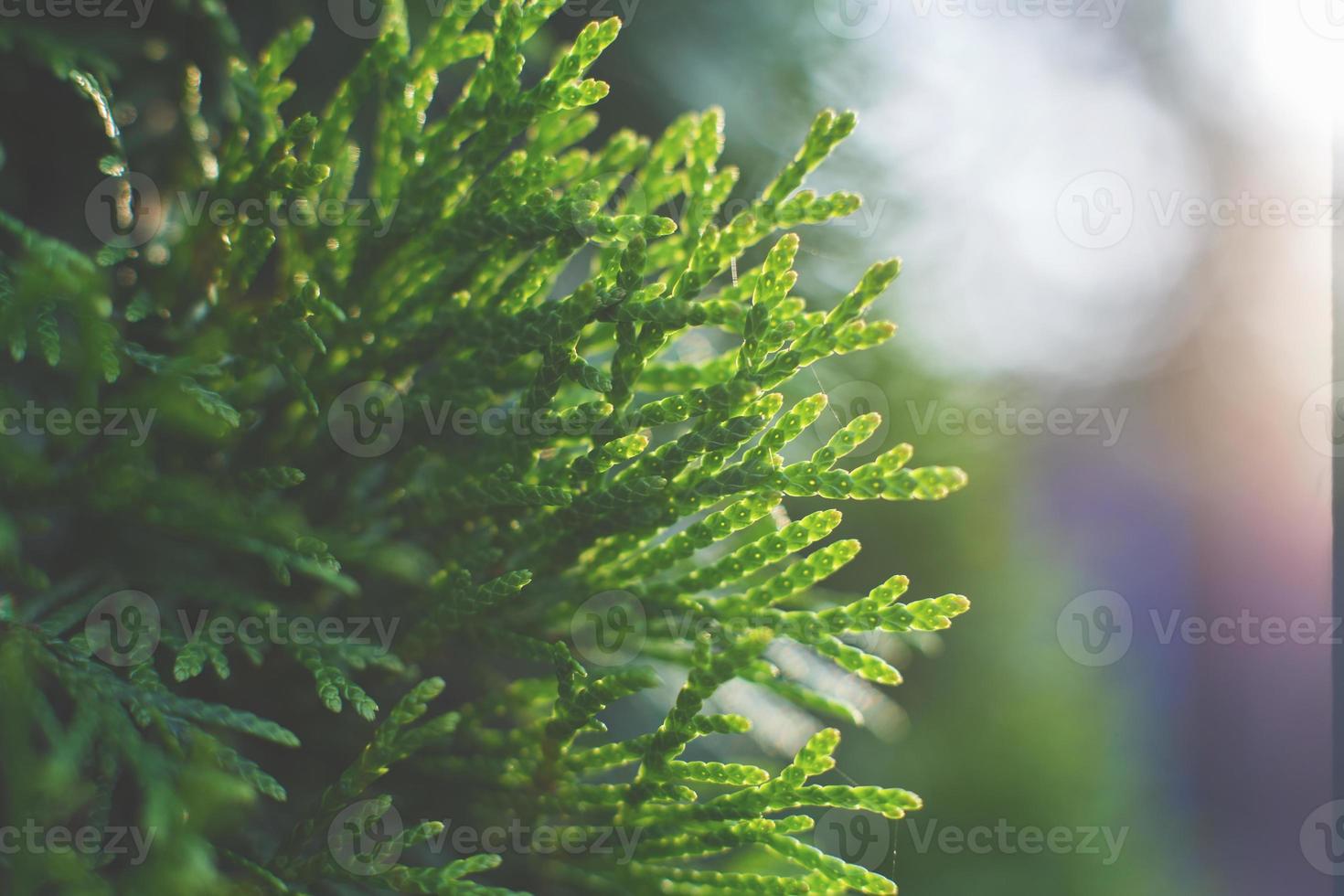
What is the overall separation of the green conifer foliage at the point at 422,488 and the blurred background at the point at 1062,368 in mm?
302

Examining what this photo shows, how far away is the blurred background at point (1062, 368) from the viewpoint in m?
1.29

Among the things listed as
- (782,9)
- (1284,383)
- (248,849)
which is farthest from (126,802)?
(1284,383)

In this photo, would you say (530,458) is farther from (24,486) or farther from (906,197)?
(906,197)

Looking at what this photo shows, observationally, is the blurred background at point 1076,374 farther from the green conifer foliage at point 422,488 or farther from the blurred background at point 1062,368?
the green conifer foliage at point 422,488

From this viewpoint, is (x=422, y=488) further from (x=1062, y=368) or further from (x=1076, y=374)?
(x=1076, y=374)

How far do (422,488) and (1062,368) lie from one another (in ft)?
8.86

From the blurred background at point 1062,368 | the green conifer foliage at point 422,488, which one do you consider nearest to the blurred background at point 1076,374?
the blurred background at point 1062,368

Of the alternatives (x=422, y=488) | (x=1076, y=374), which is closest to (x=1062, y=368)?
(x=1076, y=374)

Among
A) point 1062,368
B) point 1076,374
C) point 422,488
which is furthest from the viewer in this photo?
point 1076,374

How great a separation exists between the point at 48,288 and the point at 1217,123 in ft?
14.6

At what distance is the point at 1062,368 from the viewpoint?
115 inches

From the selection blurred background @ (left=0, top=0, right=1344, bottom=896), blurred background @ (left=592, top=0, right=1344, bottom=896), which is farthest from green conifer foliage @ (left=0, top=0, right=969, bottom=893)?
blurred background @ (left=592, top=0, right=1344, bottom=896)

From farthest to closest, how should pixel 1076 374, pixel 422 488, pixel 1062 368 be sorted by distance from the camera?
pixel 1076 374 → pixel 1062 368 → pixel 422 488

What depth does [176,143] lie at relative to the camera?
847 mm
